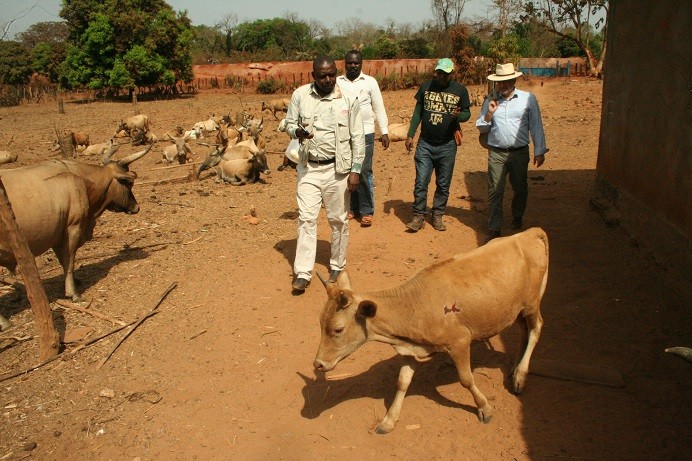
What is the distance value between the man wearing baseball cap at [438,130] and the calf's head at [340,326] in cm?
447

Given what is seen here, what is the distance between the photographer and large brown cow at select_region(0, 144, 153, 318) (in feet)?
21.0

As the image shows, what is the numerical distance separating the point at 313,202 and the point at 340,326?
8.47 ft

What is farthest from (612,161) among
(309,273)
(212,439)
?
(212,439)

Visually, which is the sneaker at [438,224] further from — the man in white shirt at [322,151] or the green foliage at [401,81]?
the green foliage at [401,81]

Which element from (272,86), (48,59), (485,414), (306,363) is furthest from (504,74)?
(48,59)

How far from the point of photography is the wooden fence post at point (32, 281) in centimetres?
540

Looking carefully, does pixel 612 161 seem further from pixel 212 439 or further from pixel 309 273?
pixel 212 439

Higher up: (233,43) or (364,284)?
(233,43)

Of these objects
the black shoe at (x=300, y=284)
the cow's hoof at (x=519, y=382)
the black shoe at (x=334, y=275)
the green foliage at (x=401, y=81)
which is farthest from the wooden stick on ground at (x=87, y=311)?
the green foliage at (x=401, y=81)

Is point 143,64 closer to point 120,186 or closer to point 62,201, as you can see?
point 120,186

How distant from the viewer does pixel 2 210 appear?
533 centimetres

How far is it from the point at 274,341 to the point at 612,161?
18.3 ft

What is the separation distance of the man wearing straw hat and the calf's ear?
422 cm

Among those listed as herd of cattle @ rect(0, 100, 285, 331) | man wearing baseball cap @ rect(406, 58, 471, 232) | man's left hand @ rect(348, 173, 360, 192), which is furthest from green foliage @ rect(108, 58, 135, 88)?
man's left hand @ rect(348, 173, 360, 192)
